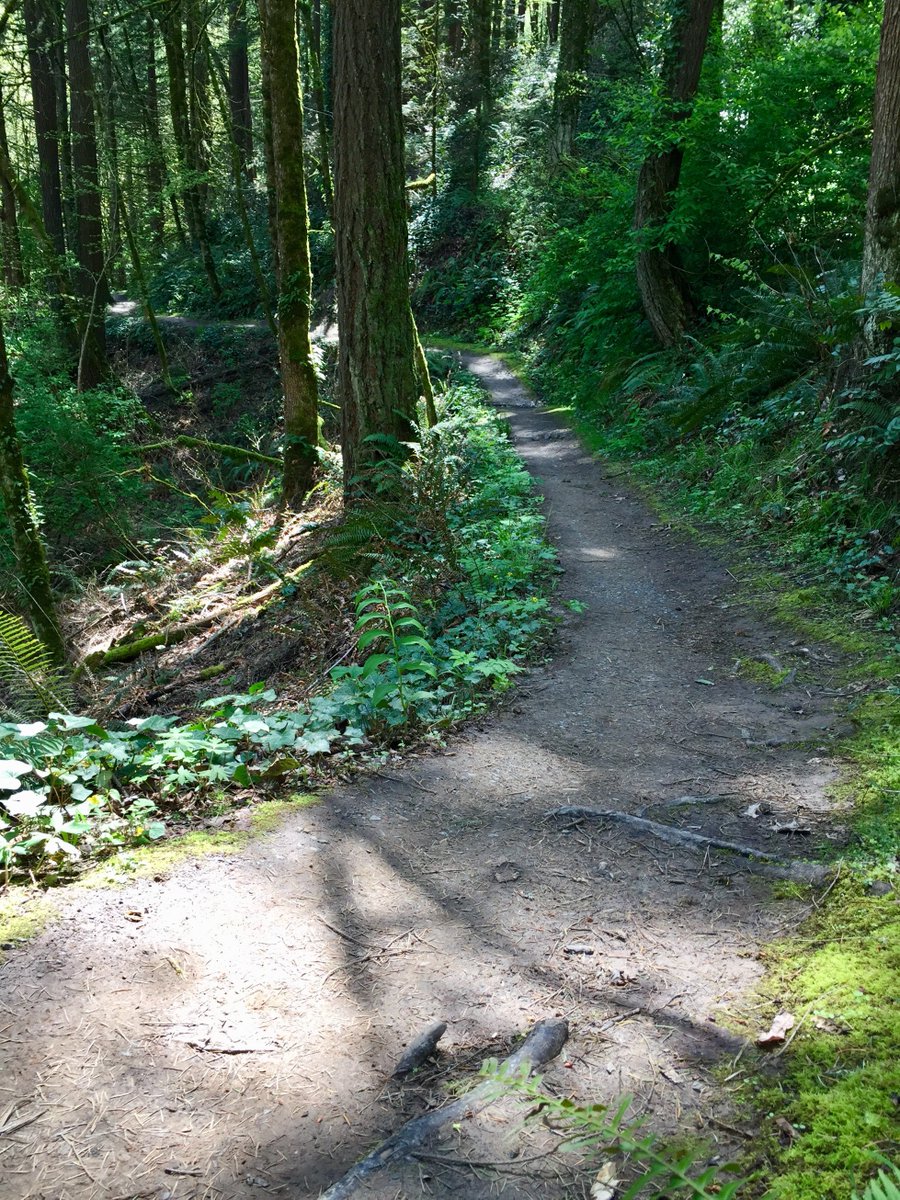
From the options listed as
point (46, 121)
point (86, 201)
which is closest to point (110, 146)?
point (46, 121)

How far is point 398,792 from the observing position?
4.33m

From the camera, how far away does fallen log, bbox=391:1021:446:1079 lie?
2475 mm

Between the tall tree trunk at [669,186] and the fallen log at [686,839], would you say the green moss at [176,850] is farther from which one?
the tall tree trunk at [669,186]

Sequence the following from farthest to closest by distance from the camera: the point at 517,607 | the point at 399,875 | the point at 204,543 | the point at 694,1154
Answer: the point at 204,543, the point at 517,607, the point at 399,875, the point at 694,1154

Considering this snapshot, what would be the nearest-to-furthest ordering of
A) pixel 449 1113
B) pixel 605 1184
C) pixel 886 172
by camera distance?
pixel 605 1184, pixel 449 1113, pixel 886 172

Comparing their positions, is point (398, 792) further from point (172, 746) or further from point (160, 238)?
point (160, 238)

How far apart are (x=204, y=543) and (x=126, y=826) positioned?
790 centimetres

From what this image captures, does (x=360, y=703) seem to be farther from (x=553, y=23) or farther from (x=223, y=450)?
(x=553, y=23)

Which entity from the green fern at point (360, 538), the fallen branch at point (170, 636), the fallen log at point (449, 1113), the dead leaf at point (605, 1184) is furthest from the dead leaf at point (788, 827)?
the fallen branch at point (170, 636)

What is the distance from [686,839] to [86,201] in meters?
19.4

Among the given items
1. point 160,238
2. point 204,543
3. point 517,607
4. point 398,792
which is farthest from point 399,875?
point 160,238

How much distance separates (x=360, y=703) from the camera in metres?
5.12

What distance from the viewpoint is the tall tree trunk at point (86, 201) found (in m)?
17.3

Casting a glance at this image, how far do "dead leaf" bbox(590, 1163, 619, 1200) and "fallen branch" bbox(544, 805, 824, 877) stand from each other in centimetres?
152
